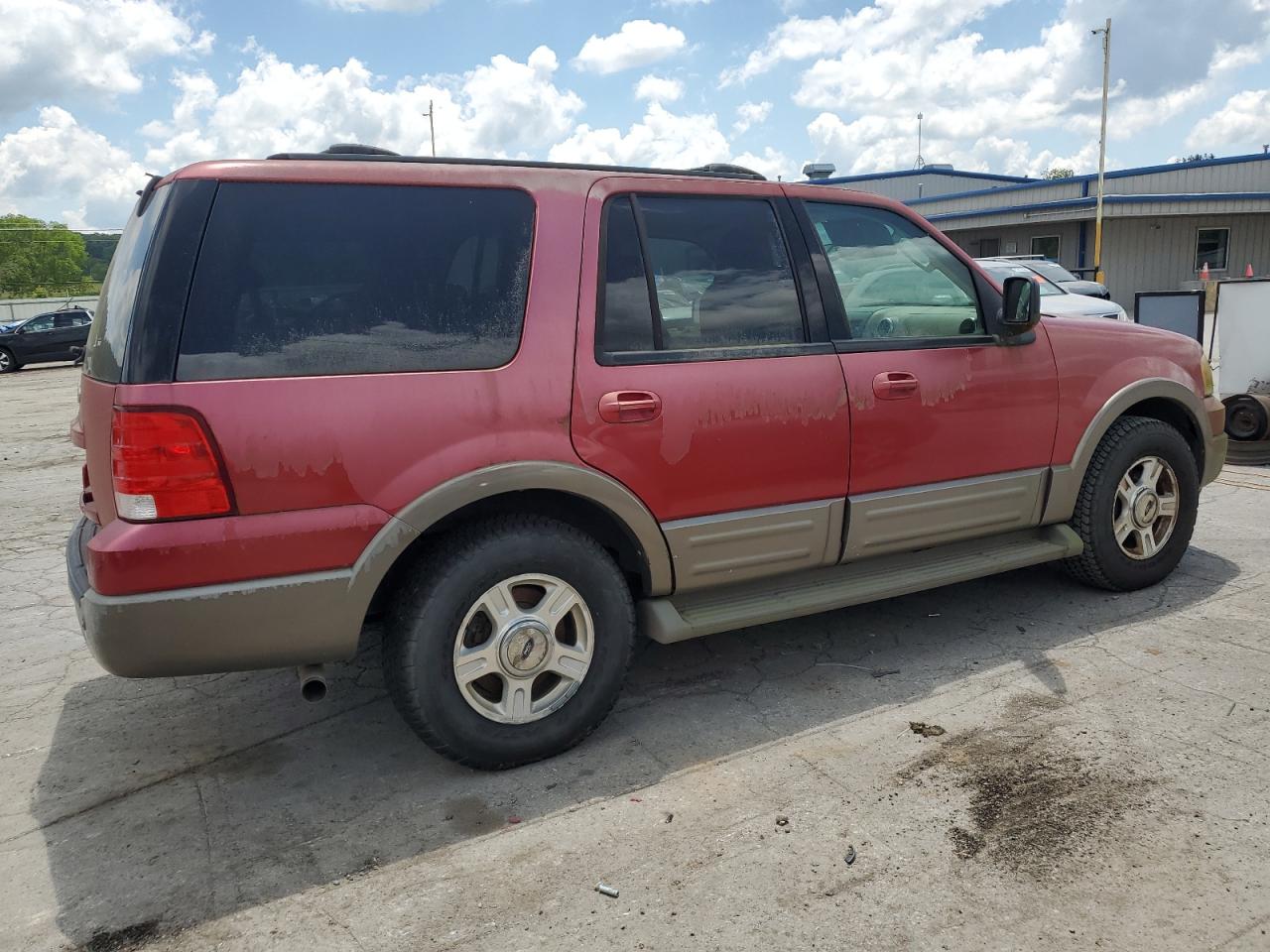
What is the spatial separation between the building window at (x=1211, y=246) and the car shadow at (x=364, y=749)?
100 feet

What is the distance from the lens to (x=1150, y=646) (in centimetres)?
405

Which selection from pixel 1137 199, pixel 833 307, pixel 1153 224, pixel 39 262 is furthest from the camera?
pixel 39 262

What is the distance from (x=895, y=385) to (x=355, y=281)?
6.69ft

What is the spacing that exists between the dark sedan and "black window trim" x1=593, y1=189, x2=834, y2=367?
2802 cm

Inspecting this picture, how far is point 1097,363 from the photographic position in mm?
4367

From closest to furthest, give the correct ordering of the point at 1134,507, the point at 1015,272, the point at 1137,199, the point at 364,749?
the point at 364,749, the point at 1134,507, the point at 1015,272, the point at 1137,199

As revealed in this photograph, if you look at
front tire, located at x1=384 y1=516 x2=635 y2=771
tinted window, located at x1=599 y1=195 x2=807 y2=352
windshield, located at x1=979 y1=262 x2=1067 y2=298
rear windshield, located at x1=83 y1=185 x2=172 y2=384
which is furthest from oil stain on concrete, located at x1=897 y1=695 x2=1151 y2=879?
windshield, located at x1=979 y1=262 x2=1067 y2=298

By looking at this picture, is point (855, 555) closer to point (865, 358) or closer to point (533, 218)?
point (865, 358)

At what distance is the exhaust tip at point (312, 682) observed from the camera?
116 inches

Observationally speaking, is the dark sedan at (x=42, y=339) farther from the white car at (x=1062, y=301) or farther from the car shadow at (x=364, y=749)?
the car shadow at (x=364, y=749)

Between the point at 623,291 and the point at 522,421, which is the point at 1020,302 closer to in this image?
the point at 623,291

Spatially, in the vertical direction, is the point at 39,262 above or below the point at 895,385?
above

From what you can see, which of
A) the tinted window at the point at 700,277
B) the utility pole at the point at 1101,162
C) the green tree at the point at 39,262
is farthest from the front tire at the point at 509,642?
the green tree at the point at 39,262

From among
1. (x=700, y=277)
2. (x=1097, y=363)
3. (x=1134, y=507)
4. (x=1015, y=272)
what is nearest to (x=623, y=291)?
(x=700, y=277)
